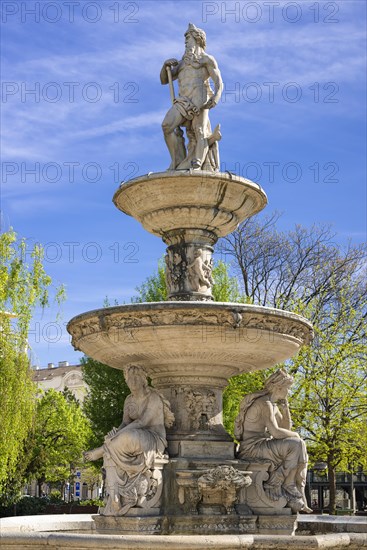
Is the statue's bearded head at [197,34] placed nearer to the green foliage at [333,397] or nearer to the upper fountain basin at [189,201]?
the upper fountain basin at [189,201]

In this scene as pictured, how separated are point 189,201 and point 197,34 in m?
2.85

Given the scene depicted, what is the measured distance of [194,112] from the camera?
11461 millimetres

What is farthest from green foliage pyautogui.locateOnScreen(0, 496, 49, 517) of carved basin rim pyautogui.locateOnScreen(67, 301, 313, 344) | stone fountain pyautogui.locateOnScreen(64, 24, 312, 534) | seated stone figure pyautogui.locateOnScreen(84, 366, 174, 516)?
carved basin rim pyautogui.locateOnScreen(67, 301, 313, 344)

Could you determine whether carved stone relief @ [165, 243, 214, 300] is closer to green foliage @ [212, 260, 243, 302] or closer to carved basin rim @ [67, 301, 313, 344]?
carved basin rim @ [67, 301, 313, 344]

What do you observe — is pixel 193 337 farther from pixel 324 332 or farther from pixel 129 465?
pixel 324 332

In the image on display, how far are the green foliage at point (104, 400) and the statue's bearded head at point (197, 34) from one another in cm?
1844

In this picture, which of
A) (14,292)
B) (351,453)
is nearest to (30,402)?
(14,292)

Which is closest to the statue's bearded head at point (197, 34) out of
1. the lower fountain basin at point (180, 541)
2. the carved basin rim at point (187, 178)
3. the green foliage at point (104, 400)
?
the carved basin rim at point (187, 178)

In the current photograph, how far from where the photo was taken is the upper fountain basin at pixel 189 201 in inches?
407

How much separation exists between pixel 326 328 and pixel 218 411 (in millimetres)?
17945

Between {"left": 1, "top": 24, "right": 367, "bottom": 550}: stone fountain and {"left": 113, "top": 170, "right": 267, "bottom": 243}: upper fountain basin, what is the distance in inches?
0.6

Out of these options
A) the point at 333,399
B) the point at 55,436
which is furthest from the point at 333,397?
the point at 55,436

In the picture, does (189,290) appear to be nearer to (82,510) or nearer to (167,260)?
(167,260)

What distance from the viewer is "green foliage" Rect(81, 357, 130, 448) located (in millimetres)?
28953
